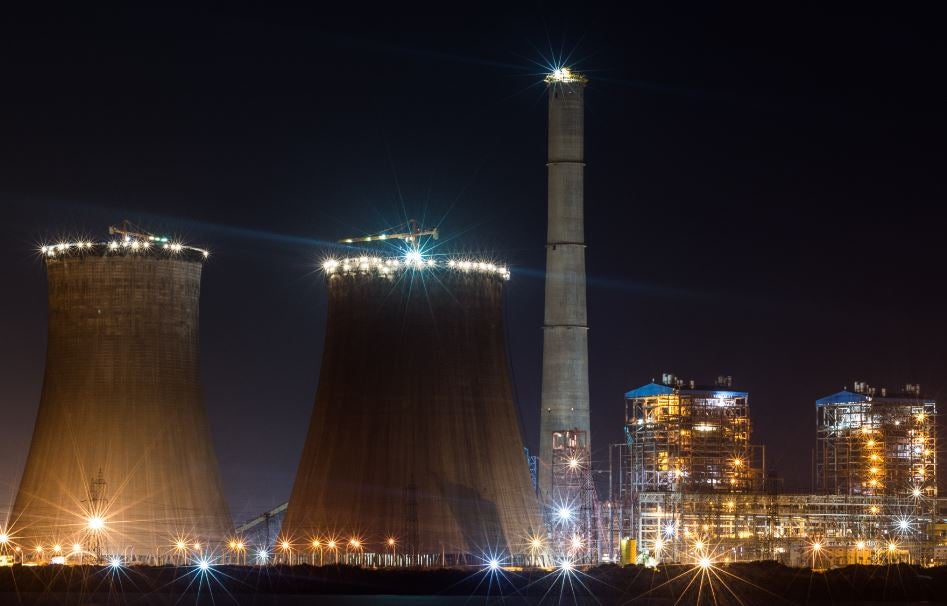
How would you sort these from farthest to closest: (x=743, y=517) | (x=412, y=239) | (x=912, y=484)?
(x=912, y=484) → (x=743, y=517) → (x=412, y=239)

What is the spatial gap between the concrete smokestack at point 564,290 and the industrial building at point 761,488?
139 inches

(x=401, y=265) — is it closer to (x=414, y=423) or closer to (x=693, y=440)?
(x=414, y=423)

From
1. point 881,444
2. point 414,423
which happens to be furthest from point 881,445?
point 414,423

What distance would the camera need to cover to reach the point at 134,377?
44.7 metres

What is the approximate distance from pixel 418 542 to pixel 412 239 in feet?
37.1

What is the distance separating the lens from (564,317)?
51.6 m

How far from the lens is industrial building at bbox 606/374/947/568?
171 feet

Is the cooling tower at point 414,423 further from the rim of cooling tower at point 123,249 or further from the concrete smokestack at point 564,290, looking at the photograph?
the concrete smokestack at point 564,290

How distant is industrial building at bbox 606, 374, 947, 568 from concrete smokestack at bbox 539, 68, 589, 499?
3534mm

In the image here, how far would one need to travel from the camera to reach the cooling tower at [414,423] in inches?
1592

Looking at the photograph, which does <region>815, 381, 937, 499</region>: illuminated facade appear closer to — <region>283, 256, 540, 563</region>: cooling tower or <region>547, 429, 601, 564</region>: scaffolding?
<region>547, 429, 601, 564</region>: scaffolding

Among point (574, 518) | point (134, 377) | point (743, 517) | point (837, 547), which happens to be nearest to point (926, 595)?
point (837, 547)

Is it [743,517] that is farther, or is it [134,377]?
[743,517]

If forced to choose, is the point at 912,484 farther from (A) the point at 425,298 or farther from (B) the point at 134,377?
(B) the point at 134,377
